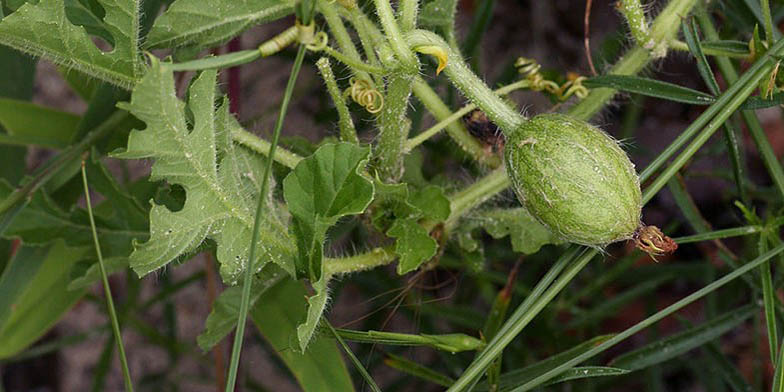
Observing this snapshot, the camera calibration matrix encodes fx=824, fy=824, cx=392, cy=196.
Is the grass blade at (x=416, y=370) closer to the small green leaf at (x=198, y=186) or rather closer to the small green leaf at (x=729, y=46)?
the small green leaf at (x=198, y=186)

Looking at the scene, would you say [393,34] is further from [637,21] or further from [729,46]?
[729,46]

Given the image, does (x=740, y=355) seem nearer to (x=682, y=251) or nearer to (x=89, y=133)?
(x=682, y=251)

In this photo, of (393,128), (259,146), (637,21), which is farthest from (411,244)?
(637,21)

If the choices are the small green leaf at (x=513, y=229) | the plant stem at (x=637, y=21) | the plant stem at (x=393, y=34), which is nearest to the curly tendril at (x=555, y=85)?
the plant stem at (x=637, y=21)

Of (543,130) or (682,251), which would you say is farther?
(682,251)

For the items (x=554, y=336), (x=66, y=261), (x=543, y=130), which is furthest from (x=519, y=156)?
(x=66, y=261)
